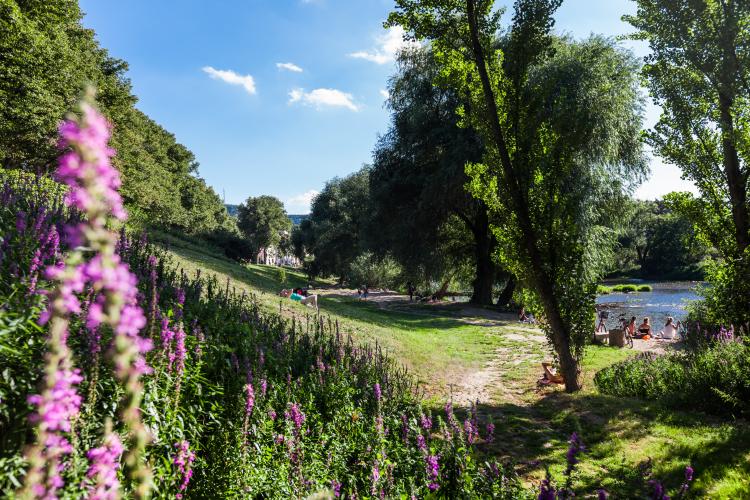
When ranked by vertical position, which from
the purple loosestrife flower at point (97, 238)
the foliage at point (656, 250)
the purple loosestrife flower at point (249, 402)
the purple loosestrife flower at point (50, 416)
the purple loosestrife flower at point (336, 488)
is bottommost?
the purple loosestrife flower at point (336, 488)

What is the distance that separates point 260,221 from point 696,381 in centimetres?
9148

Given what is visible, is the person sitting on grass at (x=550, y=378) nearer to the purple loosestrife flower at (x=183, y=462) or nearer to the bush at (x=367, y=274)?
the purple loosestrife flower at (x=183, y=462)

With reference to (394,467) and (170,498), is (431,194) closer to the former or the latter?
(394,467)

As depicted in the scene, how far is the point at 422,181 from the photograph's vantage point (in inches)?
1104

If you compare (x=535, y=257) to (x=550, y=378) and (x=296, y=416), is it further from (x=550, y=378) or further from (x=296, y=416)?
(x=296, y=416)

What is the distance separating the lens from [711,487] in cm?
539

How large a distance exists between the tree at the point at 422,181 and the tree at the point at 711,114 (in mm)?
14311

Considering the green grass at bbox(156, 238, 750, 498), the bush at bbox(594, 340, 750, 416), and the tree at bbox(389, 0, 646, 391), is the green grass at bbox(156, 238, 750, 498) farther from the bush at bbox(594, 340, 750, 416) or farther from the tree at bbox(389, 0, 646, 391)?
the tree at bbox(389, 0, 646, 391)

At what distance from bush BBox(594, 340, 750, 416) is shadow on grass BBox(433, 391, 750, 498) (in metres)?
0.59

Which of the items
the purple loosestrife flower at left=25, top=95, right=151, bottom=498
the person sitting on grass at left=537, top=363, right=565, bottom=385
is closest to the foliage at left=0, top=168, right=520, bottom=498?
the purple loosestrife flower at left=25, top=95, right=151, bottom=498

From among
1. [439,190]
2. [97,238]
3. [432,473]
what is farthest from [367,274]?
[97,238]

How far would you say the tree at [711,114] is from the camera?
9547 mm

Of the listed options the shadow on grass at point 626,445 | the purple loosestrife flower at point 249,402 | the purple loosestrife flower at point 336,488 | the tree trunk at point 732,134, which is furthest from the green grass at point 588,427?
the tree trunk at point 732,134

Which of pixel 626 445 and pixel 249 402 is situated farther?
pixel 626 445
